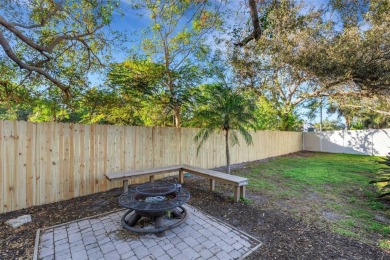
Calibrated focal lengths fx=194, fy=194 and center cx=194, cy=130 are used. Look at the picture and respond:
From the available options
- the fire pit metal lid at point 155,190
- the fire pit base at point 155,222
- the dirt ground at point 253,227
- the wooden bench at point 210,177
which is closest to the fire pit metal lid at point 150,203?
the fire pit metal lid at point 155,190

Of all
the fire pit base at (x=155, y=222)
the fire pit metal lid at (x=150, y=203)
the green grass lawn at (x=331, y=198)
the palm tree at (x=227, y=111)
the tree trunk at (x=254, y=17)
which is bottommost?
the green grass lawn at (x=331, y=198)

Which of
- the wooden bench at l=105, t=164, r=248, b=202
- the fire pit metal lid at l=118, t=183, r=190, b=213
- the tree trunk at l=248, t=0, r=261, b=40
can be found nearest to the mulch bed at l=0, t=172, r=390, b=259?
the wooden bench at l=105, t=164, r=248, b=202

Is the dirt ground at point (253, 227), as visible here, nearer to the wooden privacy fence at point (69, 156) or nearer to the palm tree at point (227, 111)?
the wooden privacy fence at point (69, 156)

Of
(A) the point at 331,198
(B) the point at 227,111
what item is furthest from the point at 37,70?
(A) the point at 331,198

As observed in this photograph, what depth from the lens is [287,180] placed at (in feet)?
18.0

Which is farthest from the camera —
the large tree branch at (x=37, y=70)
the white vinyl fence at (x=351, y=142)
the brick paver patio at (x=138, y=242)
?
the white vinyl fence at (x=351, y=142)

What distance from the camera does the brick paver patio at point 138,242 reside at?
6.84 feet

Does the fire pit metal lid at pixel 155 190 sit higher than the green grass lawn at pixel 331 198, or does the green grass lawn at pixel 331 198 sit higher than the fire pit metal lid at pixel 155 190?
the fire pit metal lid at pixel 155 190

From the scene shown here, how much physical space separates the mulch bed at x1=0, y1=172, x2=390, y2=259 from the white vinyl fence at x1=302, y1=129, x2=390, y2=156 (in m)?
11.2

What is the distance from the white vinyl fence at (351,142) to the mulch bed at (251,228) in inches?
441

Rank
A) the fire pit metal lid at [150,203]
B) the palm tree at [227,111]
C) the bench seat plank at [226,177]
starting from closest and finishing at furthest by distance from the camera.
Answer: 1. the fire pit metal lid at [150,203]
2. the bench seat plank at [226,177]
3. the palm tree at [227,111]

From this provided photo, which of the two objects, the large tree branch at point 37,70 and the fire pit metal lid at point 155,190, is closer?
the fire pit metal lid at point 155,190

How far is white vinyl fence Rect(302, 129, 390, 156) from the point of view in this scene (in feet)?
35.5

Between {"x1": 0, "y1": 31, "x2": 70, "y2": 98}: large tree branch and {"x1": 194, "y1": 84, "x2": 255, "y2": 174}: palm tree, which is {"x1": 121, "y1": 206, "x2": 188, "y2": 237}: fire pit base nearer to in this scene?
{"x1": 194, "y1": 84, "x2": 255, "y2": 174}: palm tree
